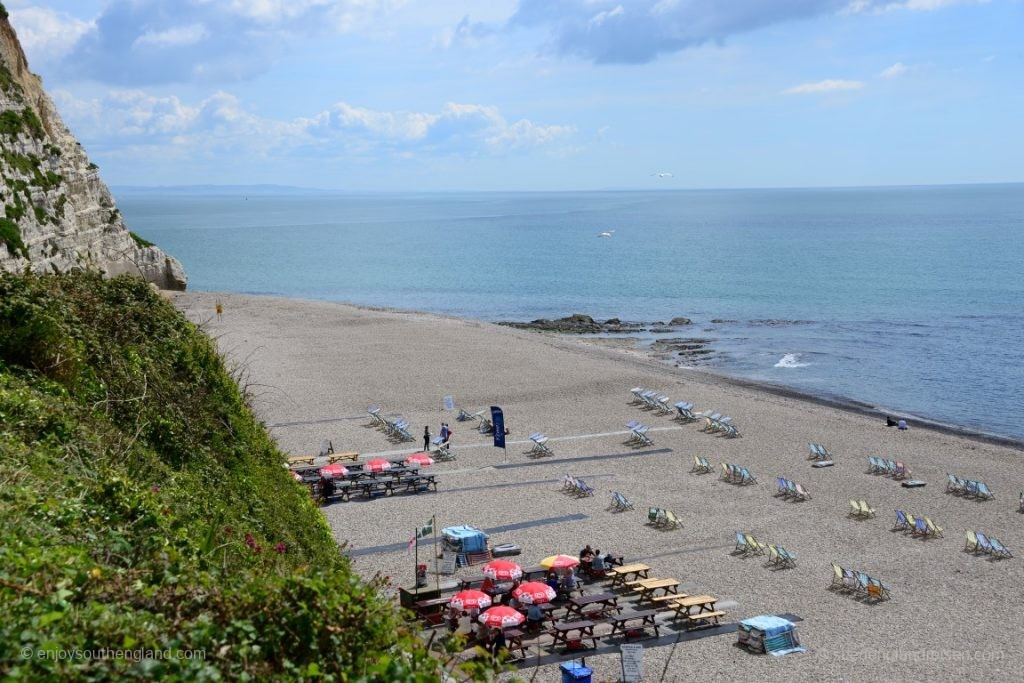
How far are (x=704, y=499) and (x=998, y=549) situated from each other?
246 inches

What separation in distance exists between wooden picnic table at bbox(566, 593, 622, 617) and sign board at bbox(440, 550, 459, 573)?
2544 mm

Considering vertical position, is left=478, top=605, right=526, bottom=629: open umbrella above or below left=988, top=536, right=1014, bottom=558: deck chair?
above

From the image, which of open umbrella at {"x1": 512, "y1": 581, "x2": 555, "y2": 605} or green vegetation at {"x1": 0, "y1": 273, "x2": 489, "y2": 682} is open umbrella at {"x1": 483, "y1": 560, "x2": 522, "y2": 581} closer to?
open umbrella at {"x1": 512, "y1": 581, "x2": 555, "y2": 605}

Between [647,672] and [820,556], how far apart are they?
21.8 ft

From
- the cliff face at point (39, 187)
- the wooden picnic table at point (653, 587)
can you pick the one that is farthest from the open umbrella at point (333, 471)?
the wooden picnic table at point (653, 587)

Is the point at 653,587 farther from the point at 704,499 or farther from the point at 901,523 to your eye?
the point at 901,523

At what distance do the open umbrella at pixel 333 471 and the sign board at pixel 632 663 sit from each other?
10883 millimetres

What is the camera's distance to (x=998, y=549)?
1844 centimetres

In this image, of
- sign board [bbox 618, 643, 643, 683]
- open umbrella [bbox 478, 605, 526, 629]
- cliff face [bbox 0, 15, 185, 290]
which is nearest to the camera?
sign board [bbox 618, 643, 643, 683]

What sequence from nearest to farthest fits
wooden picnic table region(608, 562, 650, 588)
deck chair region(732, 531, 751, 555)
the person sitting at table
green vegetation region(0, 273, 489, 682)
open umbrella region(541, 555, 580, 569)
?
1. green vegetation region(0, 273, 489, 682)
2. the person sitting at table
3. open umbrella region(541, 555, 580, 569)
4. wooden picnic table region(608, 562, 650, 588)
5. deck chair region(732, 531, 751, 555)

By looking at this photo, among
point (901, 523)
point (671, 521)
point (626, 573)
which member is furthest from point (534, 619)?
point (901, 523)

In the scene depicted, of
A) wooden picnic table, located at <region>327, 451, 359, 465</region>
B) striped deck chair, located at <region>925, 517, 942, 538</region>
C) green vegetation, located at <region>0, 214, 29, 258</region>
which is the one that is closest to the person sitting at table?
striped deck chair, located at <region>925, 517, 942, 538</region>

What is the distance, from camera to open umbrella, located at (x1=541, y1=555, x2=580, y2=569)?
16.2 meters

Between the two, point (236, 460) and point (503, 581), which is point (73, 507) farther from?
Result: point (503, 581)
